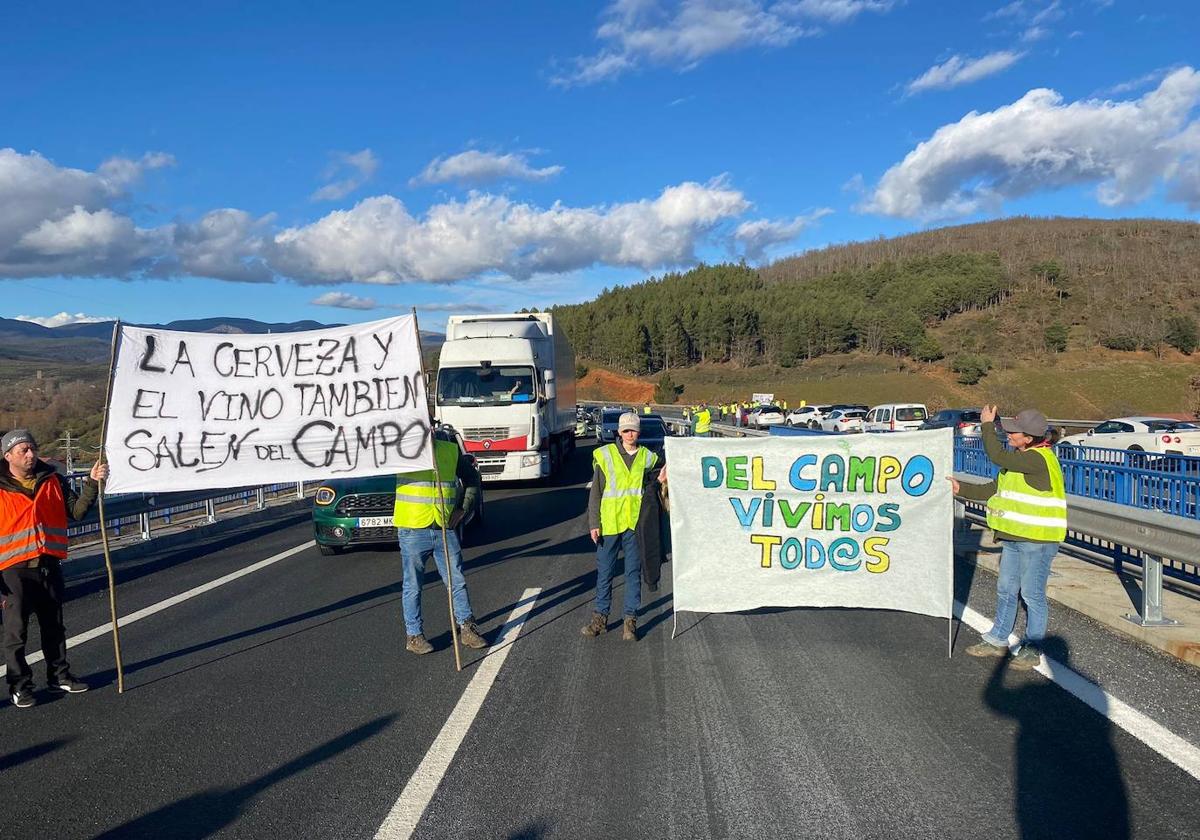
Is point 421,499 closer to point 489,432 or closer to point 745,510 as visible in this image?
point 745,510

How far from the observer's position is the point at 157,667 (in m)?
6.61

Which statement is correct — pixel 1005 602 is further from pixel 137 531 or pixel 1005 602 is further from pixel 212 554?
pixel 137 531

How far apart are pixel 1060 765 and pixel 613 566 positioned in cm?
346

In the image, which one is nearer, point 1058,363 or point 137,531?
point 137,531

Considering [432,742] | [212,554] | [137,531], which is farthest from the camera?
[137,531]

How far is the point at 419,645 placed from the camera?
669cm

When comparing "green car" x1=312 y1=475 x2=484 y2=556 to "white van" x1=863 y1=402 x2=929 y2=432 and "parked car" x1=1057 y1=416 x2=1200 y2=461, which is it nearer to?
"parked car" x1=1057 y1=416 x2=1200 y2=461

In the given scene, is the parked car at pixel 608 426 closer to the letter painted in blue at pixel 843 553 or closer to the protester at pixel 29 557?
the letter painted in blue at pixel 843 553

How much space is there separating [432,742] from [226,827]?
1176 millimetres

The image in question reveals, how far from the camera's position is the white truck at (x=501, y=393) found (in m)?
19.8

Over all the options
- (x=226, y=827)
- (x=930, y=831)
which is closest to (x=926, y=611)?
(x=930, y=831)

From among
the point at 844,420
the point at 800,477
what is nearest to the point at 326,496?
the point at 800,477

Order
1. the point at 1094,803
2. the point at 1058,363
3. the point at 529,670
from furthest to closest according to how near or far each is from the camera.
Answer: the point at 1058,363 → the point at 529,670 → the point at 1094,803

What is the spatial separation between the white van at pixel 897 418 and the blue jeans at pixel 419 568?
26.6 m
